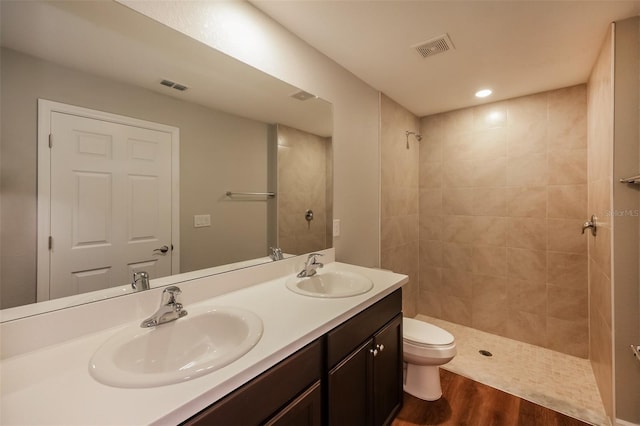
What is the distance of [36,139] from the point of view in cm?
84

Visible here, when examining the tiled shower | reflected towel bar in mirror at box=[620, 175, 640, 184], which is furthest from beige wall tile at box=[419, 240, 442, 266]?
reflected towel bar in mirror at box=[620, 175, 640, 184]

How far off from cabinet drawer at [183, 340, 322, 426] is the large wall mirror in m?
0.61

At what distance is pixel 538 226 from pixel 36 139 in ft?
10.7

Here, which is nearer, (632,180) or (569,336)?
(632,180)

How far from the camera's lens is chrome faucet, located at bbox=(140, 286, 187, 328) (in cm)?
98

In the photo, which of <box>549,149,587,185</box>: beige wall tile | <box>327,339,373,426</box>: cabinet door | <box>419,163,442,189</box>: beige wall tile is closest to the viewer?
<box>327,339,373,426</box>: cabinet door

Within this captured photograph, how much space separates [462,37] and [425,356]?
6.56 feet

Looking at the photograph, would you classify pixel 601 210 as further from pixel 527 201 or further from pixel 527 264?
pixel 527 264

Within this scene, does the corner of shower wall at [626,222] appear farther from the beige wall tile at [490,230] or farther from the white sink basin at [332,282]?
the white sink basin at [332,282]

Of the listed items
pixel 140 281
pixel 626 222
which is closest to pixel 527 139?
pixel 626 222

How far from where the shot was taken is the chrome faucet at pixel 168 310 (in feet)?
3.21

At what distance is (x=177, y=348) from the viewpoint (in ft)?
3.24

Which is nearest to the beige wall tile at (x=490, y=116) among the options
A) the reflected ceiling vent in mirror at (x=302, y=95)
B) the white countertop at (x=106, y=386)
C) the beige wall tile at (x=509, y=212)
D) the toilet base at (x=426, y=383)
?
the beige wall tile at (x=509, y=212)

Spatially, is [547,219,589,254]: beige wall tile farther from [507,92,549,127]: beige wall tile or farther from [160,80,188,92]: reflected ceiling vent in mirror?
[160,80,188,92]: reflected ceiling vent in mirror
